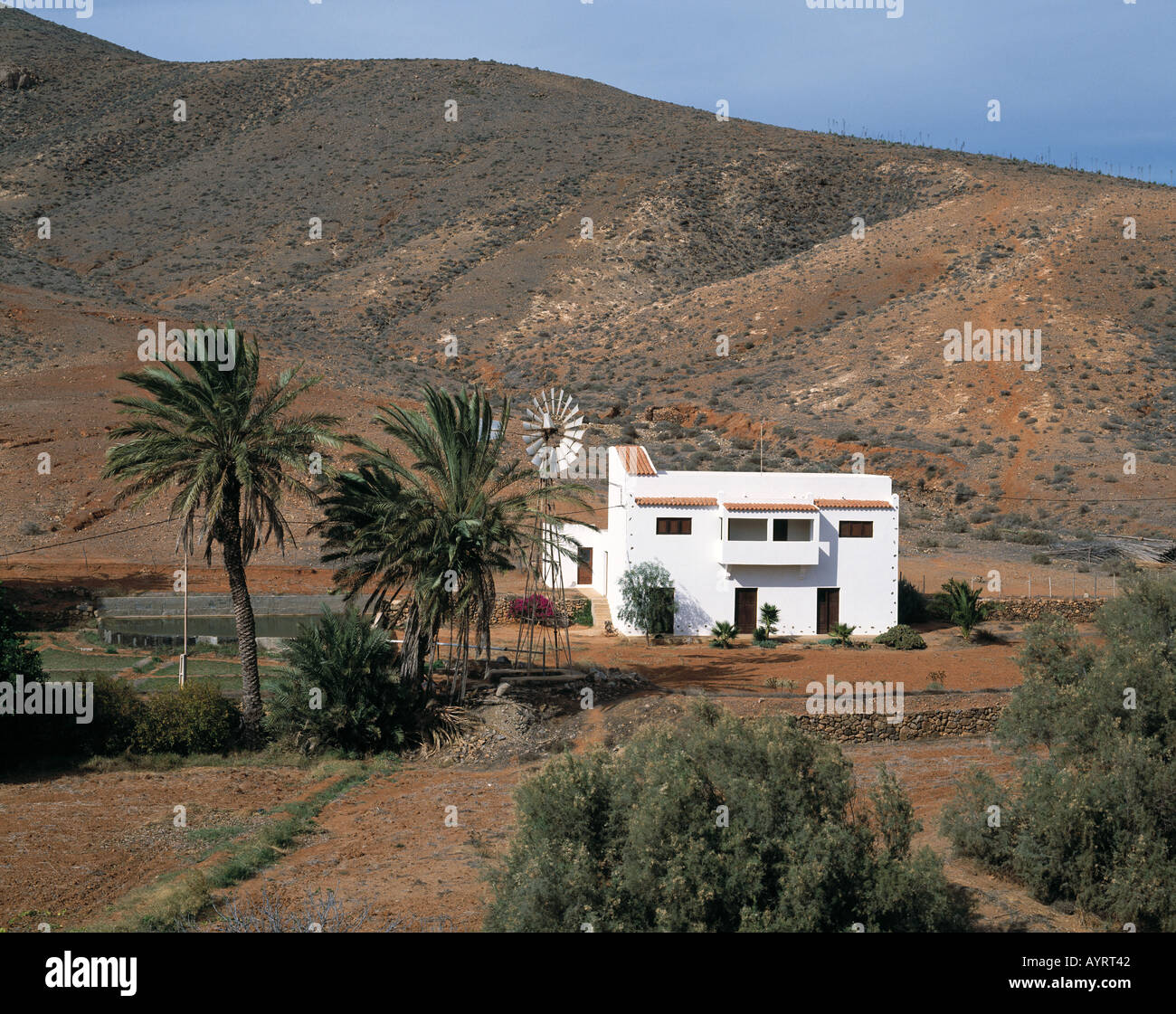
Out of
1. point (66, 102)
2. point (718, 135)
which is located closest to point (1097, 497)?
point (718, 135)

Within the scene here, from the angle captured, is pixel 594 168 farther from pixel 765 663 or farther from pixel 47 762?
pixel 47 762

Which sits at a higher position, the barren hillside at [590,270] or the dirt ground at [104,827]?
the barren hillside at [590,270]

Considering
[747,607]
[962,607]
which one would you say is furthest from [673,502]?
[962,607]

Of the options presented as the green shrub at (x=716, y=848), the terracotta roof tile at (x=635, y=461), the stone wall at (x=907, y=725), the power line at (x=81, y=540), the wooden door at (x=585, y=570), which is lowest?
the stone wall at (x=907, y=725)

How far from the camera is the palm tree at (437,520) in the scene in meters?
22.2

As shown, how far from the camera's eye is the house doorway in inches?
1352

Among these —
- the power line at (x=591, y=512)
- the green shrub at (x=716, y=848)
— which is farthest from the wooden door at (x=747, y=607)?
the green shrub at (x=716, y=848)

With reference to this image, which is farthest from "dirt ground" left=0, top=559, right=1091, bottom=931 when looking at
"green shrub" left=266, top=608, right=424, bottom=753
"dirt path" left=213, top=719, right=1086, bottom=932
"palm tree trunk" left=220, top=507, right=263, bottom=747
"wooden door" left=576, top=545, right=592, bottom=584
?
"wooden door" left=576, top=545, right=592, bottom=584

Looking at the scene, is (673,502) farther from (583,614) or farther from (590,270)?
(590,270)

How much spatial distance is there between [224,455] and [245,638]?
370cm

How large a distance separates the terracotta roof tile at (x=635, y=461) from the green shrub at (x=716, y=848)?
873 inches

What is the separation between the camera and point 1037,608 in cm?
3572

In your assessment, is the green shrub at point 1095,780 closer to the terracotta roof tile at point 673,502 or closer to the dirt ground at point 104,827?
the dirt ground at point 104,827

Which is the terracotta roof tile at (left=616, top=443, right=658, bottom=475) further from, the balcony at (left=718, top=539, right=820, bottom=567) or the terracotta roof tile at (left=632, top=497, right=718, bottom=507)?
the balcony at (left=718, top=539, right=820, bottom=567)
